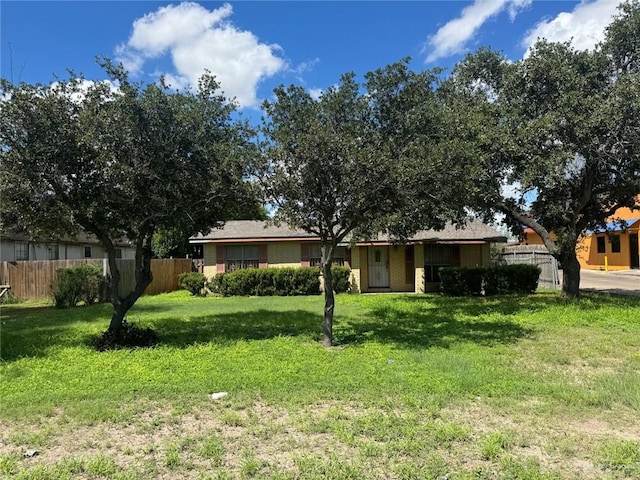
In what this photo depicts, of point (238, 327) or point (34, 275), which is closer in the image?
point (238, 327)

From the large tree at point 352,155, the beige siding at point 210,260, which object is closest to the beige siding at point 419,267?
the beige siding at point 210,260

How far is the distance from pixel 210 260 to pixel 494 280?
38.8 feet

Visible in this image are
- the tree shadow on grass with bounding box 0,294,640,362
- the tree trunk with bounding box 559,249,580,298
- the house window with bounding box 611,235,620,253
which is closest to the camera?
the tree shadow on grass with bounding box 0,294,640,362

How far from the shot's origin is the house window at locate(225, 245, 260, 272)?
21.2 metres

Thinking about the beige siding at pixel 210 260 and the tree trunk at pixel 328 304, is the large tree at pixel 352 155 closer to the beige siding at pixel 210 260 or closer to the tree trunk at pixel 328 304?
the tree trunk at pixel 328 304

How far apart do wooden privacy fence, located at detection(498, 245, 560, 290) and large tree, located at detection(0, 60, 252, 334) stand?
1587cm

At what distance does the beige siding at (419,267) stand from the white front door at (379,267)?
1.33 meters

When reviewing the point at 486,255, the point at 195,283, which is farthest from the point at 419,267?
the point at 195,283

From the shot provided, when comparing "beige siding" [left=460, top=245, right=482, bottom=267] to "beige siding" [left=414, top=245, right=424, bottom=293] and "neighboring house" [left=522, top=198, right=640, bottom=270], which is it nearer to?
"beige siding" [left=414, top=245, right=424, bottom=293]

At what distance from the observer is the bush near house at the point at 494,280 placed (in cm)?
1833

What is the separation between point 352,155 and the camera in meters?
7.57

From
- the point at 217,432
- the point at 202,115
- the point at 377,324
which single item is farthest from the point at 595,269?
the point at 217,432

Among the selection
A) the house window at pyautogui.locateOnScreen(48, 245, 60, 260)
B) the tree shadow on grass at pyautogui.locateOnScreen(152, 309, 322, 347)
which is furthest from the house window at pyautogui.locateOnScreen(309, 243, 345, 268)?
the house window at pyautogui.locateOnScreen(48, 245, 60, 260)

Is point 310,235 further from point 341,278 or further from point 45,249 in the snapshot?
point 45,249
